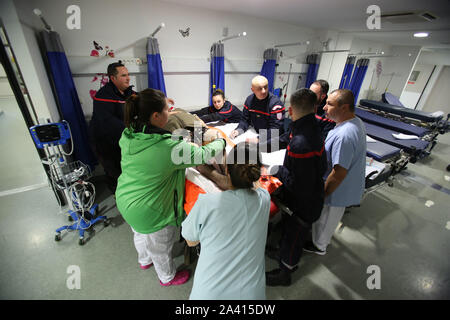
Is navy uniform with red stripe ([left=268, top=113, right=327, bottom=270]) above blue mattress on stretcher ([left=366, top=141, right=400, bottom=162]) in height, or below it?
above

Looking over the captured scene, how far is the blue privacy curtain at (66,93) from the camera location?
2.18 metres

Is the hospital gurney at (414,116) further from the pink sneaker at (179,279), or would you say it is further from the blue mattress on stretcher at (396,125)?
the pink sneaker at (179,279)

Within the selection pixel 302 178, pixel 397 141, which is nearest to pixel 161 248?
pixel 302 178

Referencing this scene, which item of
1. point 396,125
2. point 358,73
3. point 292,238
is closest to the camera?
point 292,238

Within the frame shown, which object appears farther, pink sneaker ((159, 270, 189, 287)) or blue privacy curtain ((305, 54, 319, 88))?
blue privacy curtain ((305, 54, 319, 88))

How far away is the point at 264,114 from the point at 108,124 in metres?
1.94

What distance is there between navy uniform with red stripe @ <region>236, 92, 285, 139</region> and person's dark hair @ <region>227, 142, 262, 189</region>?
4.61 ft

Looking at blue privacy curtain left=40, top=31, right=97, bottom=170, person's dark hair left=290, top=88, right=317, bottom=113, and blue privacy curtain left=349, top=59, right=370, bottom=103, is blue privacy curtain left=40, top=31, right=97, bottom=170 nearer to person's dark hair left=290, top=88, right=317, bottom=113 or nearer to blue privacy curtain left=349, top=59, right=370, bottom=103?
person's dark hair left=290, top=88, right=317, bottom=113

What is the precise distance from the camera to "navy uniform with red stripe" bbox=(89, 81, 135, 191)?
7.18ft

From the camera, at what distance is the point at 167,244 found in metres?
1.58

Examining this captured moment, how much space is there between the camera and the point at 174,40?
3209 millimetres

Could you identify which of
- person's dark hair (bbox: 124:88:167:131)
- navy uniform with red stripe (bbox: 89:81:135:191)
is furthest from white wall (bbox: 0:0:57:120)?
person's dark hair (bbox: 124:88:167:131)

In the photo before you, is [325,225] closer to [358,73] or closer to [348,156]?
[348,156]

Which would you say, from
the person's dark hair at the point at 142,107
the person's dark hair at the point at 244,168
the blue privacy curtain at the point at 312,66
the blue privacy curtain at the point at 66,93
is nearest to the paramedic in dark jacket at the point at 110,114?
the blue privacy curtain at the point at 66,93
